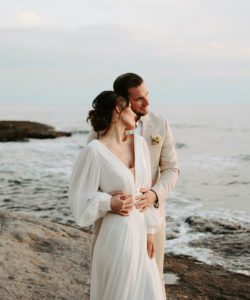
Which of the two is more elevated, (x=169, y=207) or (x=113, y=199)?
(x=113, y=199)

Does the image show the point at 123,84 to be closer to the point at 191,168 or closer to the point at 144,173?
the point at 144,173

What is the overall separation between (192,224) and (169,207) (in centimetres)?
214

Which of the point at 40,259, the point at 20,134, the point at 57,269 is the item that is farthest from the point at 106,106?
the point at 20,134

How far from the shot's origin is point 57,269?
4988 mm

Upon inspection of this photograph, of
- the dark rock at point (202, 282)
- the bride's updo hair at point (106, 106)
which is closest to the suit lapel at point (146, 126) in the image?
the bride's updo hair at point (106, 106)

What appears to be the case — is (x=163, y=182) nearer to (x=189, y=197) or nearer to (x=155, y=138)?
(x=155, y=138)

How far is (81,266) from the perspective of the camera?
533 cm

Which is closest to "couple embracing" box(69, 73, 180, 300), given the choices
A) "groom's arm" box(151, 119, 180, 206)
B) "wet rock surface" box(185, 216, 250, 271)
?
"groom's arm" box(151, 119, 180, 206)

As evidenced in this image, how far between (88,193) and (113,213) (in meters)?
0.23

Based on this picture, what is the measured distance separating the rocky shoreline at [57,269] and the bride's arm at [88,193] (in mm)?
1818

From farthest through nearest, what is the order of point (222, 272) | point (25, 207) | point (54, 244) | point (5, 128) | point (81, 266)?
point (5, 128)
point (25, 207)
point (222, 272)
point (54, 244)
point (81, 266)

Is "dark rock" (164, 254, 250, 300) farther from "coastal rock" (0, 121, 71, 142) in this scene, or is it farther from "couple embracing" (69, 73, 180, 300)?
"coastal rock" (0, 121, 71, 142)

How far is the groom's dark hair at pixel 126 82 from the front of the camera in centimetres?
335

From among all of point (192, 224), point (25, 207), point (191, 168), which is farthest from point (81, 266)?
point (191, 168)
